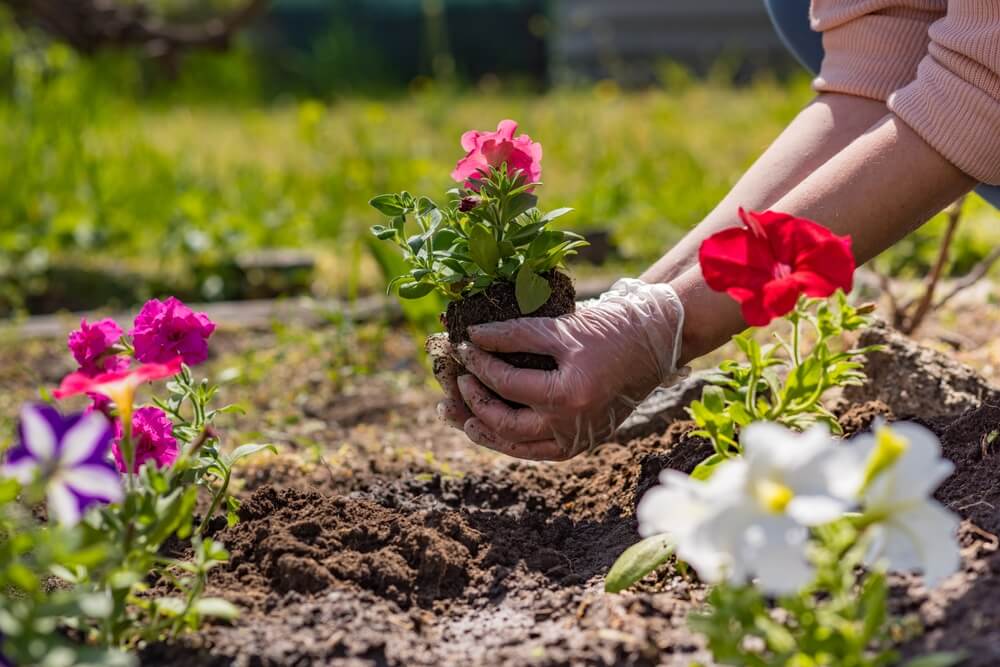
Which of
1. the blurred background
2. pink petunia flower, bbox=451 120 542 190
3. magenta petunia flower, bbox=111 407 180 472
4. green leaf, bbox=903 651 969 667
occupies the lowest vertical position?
the blurred background

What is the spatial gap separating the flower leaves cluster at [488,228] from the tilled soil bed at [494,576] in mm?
367

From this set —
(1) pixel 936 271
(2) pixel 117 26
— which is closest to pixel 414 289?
(1) pixel 936 271

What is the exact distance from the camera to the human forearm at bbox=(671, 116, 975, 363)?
1.73 m

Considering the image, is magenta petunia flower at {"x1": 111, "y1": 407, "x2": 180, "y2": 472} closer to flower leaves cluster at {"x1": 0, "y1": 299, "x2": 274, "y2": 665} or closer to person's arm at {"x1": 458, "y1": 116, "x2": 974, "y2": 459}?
flower leaves cluster at {"x1": 0, "y1": 299, "x2": 274, "y2": 665}

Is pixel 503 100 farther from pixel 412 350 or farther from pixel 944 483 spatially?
pixel 944 483

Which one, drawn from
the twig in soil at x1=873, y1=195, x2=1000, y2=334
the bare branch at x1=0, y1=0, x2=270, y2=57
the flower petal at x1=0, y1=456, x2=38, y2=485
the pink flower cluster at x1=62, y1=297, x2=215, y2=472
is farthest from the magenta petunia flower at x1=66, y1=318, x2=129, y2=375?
the bare branch at x1=0, y1=0, x2=270, y2=57

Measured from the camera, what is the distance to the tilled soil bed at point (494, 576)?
129cm

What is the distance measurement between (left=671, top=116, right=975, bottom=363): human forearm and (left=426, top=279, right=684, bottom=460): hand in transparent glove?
0.04 meters

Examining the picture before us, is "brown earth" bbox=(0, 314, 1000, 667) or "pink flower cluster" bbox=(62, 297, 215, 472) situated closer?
"brown earth" bbox=(0, 314, 1000, 667)

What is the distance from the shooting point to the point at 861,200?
5.68 ft

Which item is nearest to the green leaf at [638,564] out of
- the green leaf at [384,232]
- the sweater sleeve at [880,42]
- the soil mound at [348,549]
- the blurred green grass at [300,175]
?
the soil mound at [348,549]

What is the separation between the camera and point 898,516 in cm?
108

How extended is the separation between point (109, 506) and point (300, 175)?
13.2 feet

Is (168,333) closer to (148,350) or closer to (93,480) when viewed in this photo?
(148,350)
